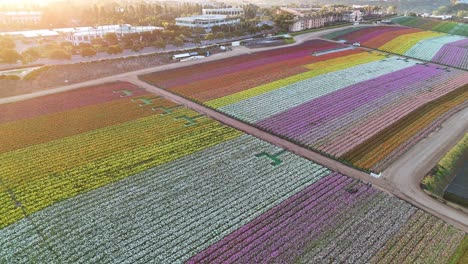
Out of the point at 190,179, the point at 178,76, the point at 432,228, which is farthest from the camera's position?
the point at 178,76

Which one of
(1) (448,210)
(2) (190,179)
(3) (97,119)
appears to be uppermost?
(3) (97,119)

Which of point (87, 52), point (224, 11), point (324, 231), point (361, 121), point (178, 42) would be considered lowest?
point (324, 231)

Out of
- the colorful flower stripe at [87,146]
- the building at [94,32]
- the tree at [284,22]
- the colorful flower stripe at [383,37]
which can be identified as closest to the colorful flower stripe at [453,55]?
the colorful flower stripe at [383,37]

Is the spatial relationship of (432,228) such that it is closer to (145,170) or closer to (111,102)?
(145,170)

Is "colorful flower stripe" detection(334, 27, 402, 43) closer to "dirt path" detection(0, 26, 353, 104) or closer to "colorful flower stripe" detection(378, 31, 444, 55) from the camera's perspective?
"colorful flower stripe" detection(378, 31, 444, 55)

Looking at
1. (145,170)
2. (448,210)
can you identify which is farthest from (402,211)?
(145,170)

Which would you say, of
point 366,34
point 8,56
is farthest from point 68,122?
point 366,34

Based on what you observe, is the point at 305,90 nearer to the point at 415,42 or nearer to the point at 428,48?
the point at 428,48
